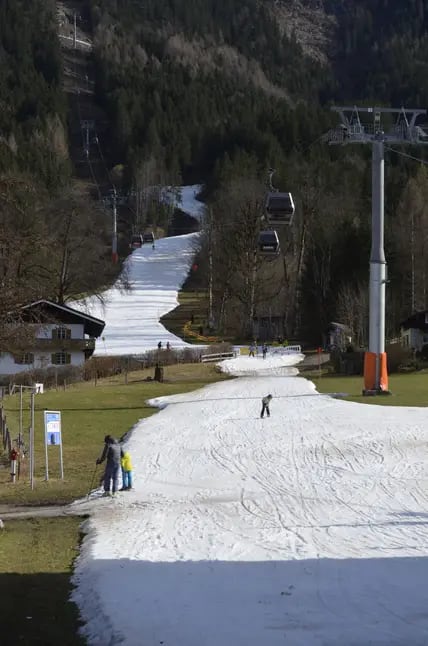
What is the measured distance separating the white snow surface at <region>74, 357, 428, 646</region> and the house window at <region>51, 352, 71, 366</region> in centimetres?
2906

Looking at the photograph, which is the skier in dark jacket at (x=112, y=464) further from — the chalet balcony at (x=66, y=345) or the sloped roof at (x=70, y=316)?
the sloped roof at (x=70, y=316)

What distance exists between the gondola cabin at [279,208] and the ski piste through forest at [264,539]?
1030cm

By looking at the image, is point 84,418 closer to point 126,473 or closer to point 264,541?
point 126,473

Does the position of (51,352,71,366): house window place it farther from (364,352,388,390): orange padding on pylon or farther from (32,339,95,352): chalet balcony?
(364,352,388,390): orange padding on pylon

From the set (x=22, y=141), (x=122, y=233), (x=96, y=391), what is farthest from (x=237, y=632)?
(x=22, y=141)

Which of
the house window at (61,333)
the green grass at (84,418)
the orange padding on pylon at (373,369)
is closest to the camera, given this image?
the green grass at (84,418)

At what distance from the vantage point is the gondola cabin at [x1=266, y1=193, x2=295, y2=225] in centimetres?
3766

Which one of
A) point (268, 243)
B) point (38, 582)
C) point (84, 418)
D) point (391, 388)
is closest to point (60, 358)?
point (268, 243)

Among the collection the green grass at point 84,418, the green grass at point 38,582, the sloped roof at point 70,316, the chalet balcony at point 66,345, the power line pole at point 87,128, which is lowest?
the green grass at point 84,418

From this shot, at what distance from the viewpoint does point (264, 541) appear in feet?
51.5

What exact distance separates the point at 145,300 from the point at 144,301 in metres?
0.52

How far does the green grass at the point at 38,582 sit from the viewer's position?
35.8 ft

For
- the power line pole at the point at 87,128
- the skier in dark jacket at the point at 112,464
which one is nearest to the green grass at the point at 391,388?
the skier in dark jacket at the point at 112,464

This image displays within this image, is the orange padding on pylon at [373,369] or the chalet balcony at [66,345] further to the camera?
the chalet balcony at [66,345]
